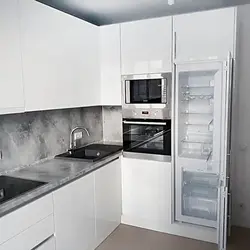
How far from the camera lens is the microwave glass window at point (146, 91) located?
2.70 metres

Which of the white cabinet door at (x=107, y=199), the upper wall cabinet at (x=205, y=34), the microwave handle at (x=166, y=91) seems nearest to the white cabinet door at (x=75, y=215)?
the white cabinet door at (x=107, y=199)

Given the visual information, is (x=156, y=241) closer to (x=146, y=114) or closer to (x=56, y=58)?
(x=146, y=114)

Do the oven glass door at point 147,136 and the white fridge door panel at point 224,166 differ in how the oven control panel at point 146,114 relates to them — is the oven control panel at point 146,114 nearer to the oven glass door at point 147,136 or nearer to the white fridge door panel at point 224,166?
the oven glass door at point 147,136

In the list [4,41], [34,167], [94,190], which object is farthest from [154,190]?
[4,41]

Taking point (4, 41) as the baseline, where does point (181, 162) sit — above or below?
below

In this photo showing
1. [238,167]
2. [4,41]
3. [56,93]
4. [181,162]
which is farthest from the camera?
[238,167]

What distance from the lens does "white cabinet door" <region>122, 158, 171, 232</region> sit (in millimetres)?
2766

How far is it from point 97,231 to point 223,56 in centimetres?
196

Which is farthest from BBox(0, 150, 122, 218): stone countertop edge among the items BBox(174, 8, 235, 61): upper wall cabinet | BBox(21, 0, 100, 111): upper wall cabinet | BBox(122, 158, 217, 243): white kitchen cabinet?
BBox(174, 8, 235, 61): upper wall cabinet

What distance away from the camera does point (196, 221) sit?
8.80 ft

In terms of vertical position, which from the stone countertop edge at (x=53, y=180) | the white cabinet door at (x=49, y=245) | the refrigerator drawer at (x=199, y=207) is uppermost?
the stone countertop edge at (x=53, y=180)

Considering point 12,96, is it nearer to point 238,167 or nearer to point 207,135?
point 207,135

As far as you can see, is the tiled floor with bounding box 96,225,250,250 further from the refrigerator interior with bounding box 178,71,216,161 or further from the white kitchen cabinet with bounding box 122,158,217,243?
the refrigerator interior with bounding box 178,71,216,161

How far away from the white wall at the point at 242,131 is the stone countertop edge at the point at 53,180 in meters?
1.29
